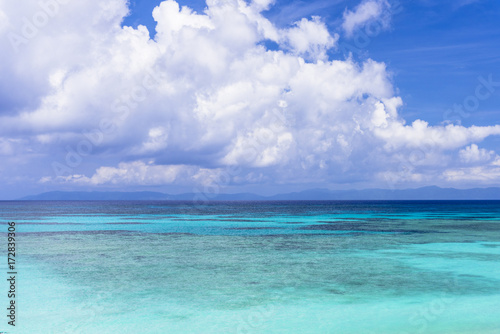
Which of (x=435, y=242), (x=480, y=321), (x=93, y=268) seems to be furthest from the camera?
(x=435, y=242)

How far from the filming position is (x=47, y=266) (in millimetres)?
23359

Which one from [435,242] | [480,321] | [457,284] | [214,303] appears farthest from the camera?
[435,242]

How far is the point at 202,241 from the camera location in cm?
3594

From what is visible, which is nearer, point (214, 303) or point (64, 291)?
point (214, 303)

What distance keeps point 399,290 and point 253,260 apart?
953cm

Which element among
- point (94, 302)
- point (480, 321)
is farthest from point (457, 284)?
point (94, 302)

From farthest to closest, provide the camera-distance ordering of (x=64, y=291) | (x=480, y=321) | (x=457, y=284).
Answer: (x=457, y=284) → (x=64, y=291) → (x=480, y=321)

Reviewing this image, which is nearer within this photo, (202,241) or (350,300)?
(350,300)

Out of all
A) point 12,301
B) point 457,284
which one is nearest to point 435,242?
point 457,284

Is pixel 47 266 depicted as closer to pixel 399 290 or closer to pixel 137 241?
pixel 137 241

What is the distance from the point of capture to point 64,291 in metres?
17.7

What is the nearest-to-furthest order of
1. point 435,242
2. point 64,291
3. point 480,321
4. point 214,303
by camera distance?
point 480,321
point 214,303
point 64,291
point 435,242

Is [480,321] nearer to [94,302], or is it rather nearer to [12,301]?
[94,302]

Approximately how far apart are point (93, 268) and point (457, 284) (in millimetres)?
17329
